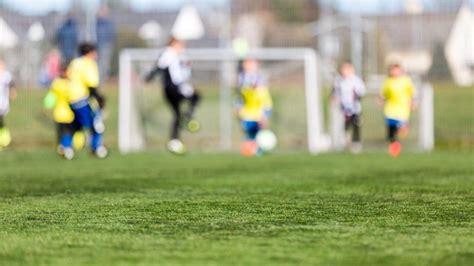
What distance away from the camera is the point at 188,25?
27094 millimetres

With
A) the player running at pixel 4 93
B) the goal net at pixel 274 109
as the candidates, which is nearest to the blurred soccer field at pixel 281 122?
the goal net at pixel 274 109

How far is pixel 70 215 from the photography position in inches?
286

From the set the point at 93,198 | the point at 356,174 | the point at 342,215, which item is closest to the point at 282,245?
the point at 342,215

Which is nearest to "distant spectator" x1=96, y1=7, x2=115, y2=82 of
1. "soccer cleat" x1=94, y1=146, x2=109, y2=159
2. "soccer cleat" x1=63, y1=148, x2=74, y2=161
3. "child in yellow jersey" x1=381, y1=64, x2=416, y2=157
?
"child in yellow jersey" x1=381, y1=64, x2=416, y2=157

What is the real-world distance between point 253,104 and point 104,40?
6.23m

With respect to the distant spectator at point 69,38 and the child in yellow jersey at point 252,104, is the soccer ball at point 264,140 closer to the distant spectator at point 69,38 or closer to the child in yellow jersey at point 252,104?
the child in yellow jersey at point 252,104

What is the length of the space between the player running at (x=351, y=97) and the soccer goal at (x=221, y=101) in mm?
1638

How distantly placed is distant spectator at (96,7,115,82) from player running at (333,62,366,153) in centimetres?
617

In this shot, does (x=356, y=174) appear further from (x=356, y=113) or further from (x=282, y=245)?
(x=356, y=113)

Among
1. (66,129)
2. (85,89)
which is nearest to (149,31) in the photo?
(66,129)

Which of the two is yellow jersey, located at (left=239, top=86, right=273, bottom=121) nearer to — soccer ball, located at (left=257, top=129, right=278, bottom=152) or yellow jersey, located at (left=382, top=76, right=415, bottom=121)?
soccer ball, located at (left=257, top=129, right=278, bottom=152)

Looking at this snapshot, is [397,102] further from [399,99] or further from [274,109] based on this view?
[274,109]

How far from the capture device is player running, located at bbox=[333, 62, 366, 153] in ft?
72.2

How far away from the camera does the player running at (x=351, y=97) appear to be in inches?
866
